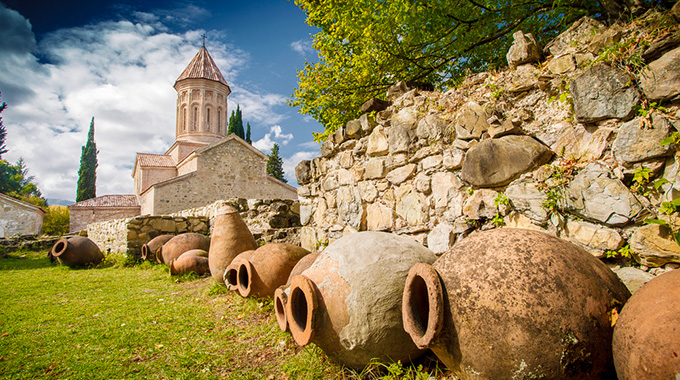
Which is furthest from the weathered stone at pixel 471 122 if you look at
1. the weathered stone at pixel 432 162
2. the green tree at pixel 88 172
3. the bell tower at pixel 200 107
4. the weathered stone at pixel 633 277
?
the green tree at pixel 88 172

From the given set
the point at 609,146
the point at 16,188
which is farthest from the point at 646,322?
the point at 16,188

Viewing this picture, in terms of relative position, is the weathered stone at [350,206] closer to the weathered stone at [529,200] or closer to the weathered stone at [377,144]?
the weathered stone at [377,144]

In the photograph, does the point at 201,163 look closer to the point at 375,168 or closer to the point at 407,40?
the point at 407,40

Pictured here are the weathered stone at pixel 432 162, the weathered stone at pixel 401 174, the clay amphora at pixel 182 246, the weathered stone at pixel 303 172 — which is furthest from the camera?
the clay amphora at pixel 182 246

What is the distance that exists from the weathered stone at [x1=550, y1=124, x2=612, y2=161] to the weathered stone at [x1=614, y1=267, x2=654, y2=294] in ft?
2.60

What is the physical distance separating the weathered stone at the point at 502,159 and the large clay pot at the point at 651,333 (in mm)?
1284

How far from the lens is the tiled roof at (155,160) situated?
2405cm

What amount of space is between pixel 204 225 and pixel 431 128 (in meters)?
7.55

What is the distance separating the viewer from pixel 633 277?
1999 millimetres

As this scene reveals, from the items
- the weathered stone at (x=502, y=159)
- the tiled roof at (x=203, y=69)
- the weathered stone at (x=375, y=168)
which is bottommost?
the weathered stone at (x=502, y=159)

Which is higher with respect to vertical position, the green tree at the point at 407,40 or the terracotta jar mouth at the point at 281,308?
the green tree at the point at 407,40

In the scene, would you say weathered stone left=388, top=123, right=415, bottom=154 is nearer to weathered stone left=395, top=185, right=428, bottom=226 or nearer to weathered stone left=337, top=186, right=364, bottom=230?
weathered stone left=395, top=185, right=428, bottom=226

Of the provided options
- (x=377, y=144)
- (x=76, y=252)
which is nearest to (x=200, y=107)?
(x=76, y=252)

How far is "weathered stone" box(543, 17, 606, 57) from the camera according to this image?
2.54 m
